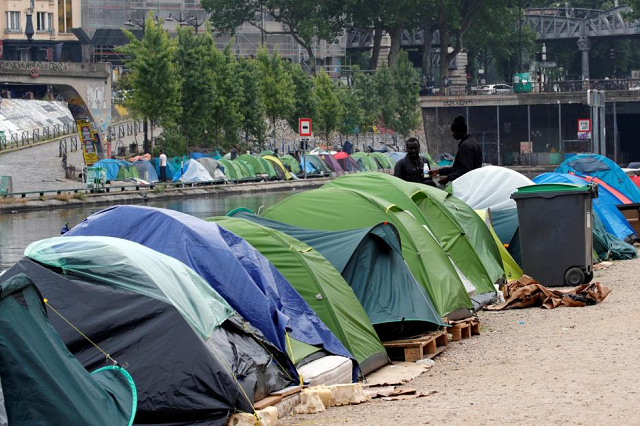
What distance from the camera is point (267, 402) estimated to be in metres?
8.88

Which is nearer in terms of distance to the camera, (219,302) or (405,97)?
(219,302)

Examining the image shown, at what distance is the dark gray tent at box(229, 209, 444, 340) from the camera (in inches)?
474

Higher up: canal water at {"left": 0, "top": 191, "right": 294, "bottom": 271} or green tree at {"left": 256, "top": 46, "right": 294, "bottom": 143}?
green tree at {"left": 256, "top": 46, "right": 294, "bottom": 143}

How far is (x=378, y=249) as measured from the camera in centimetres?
1233

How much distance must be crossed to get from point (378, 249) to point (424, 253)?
4.41 ft

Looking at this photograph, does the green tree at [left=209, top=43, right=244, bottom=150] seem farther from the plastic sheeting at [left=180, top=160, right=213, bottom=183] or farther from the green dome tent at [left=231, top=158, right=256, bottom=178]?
the plastic sheeting at [left=180, top=160, right=213, bottom=183]

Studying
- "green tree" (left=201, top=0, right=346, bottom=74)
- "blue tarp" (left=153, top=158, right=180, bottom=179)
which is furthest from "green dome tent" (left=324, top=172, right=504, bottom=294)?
"green tree" (left=201, top=0, right=346, bottom=74)

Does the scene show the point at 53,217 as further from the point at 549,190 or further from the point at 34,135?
the point at 34,135

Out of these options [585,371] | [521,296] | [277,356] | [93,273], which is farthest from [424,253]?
[93,273]

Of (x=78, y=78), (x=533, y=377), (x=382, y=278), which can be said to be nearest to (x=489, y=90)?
(x=78, y=78)

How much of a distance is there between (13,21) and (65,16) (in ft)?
15.8

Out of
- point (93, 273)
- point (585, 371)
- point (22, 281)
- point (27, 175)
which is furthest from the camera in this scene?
point (27, 175)

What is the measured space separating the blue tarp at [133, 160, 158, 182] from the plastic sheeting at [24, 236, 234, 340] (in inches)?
1660

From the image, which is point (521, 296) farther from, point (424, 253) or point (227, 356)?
point (227, 356)
